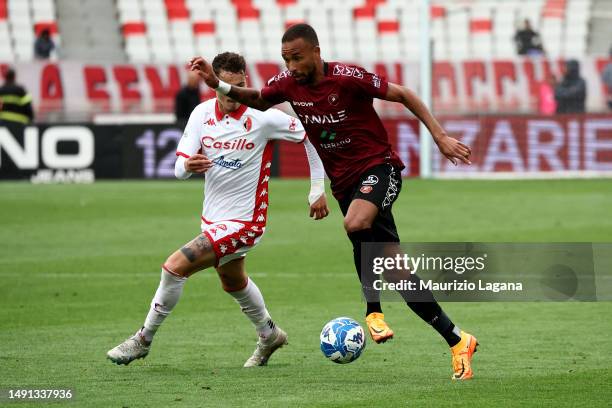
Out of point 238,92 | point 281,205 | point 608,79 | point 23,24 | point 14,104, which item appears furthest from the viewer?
point 23,24

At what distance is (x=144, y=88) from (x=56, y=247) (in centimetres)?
1476

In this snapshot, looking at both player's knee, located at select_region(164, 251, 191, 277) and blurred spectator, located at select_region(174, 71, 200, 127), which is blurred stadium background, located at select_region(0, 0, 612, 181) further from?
player's knee, located at select_region(164, 251, 191, 277)

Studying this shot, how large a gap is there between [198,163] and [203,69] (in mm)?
571

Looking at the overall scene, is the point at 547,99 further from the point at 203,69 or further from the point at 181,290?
the point at 203,69

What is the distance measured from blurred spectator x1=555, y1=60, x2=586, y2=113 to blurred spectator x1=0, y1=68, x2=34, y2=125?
10.5 metres

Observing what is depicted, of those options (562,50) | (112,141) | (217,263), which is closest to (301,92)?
(217,263)

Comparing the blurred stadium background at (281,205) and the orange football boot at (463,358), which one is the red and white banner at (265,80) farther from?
the orange football boot at (463,358)

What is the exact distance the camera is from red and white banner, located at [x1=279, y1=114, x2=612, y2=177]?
80.0ft

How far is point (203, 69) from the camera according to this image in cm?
710

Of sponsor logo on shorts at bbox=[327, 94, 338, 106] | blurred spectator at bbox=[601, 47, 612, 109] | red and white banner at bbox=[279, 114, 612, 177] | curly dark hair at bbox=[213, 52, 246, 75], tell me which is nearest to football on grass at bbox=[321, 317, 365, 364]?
sponsor logo on shorts at bbox=[327, 94, 338, 106]

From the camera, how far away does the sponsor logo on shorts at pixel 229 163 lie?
7773mm

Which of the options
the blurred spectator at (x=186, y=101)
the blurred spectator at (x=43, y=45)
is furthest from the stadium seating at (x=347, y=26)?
the blurred spectator at (x=186, y=101)

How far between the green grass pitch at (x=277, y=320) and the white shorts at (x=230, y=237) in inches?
27.0

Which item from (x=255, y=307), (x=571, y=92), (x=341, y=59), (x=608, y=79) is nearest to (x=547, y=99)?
(x=571, y=92)
